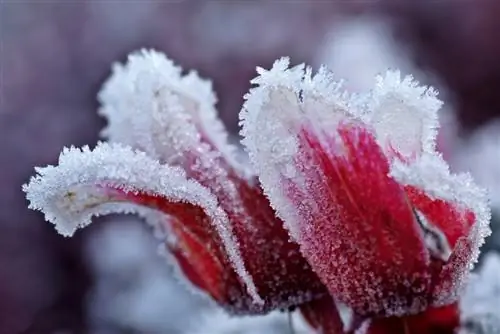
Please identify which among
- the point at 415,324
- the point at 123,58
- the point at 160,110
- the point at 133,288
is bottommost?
the point at 415,324

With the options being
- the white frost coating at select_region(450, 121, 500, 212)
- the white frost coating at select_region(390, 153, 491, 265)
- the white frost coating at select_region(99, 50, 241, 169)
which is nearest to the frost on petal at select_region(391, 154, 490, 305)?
the white frost coating at select_region(390, 153, 491, 265)

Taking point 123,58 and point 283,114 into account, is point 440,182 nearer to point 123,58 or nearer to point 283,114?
point 283,114

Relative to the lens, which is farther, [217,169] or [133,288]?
[133,288]

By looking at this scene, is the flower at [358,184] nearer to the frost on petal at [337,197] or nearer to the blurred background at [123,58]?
the frost on petal at [337,197]

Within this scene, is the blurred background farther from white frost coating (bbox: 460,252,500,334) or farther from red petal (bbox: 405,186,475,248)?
red petal (bbox: 405,186,475,248)

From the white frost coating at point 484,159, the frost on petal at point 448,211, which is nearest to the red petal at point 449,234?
the frost on petal at point 448,211

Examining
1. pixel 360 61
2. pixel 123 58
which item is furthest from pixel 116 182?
pixel 123 58
